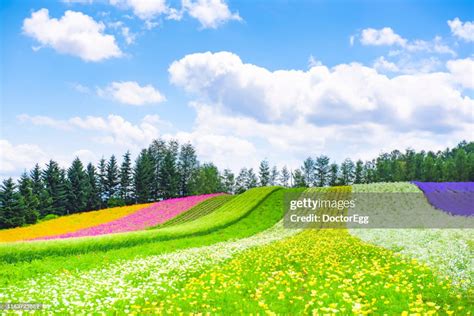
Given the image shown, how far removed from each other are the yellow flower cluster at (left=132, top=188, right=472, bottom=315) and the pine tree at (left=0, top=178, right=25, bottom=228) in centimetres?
5994

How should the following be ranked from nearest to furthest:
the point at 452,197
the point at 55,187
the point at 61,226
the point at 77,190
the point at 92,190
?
the point at 452,197, the point at 61,226, the point at 55,187, the point at 77,190, the point at 92,190

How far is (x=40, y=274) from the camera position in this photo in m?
15.8

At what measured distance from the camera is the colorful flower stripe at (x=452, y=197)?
44.0 m

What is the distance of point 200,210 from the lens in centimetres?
5750

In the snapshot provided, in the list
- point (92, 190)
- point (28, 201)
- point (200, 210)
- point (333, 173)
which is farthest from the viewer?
point (333, 173)

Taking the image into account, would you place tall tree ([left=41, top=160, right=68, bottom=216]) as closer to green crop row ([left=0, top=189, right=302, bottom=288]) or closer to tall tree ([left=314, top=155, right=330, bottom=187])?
green crop row ([left=0, top=189, right=302, bottom=288])

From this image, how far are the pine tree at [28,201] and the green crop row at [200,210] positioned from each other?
2928 centimetres

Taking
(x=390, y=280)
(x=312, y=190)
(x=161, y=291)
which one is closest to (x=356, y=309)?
(x=390, y=280)

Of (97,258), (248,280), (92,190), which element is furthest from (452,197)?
(92,190)

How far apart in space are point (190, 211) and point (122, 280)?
4393cm

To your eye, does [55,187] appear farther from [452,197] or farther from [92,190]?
[452,197]

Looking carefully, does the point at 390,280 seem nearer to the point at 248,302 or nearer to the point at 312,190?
the point at 248,302

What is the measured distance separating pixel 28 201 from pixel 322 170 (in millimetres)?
102637

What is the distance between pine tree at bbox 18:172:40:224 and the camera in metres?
65.1
